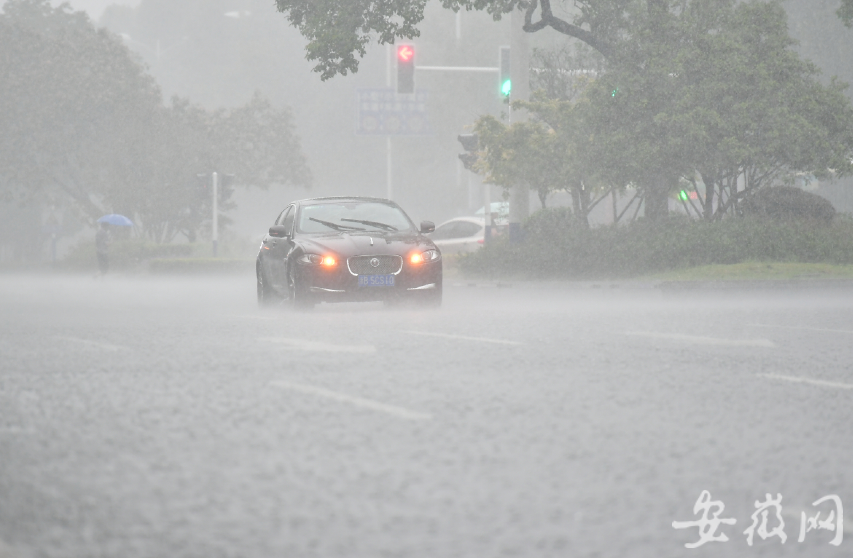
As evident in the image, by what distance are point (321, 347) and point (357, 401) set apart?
3.59 metres

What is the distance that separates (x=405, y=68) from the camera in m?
32.8

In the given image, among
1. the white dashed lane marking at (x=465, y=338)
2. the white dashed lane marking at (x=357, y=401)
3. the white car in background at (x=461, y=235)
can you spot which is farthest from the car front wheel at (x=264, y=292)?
the white car in background at (x=461, y=235)

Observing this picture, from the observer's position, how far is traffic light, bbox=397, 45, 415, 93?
32656 millimetres

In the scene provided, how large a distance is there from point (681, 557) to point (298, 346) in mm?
7465

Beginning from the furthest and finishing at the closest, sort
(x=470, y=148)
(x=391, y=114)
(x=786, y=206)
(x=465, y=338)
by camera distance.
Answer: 1. (x=391, y=114)
2. (x=470, y=148)
3. (x=786, y=206)
4. (x=465, y=338)

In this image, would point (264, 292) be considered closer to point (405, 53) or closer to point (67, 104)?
point (405, 53)

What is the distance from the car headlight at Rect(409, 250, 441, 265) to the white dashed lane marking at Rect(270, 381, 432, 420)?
788cm

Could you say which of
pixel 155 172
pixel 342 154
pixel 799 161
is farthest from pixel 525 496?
pixel 342 154

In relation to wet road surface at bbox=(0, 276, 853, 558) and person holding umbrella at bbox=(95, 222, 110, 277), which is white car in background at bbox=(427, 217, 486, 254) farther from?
wet road surface at bbox=(0, 276, 853, 558)

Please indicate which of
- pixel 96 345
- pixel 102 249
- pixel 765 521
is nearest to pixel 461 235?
pixel 102 249

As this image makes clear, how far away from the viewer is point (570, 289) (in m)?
23.0

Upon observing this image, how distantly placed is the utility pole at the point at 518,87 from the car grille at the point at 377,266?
11307 mm

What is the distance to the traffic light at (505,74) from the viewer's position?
29766 millimetres

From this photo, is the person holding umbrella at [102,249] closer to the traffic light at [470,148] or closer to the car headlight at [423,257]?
the traffic light at [470,148]
